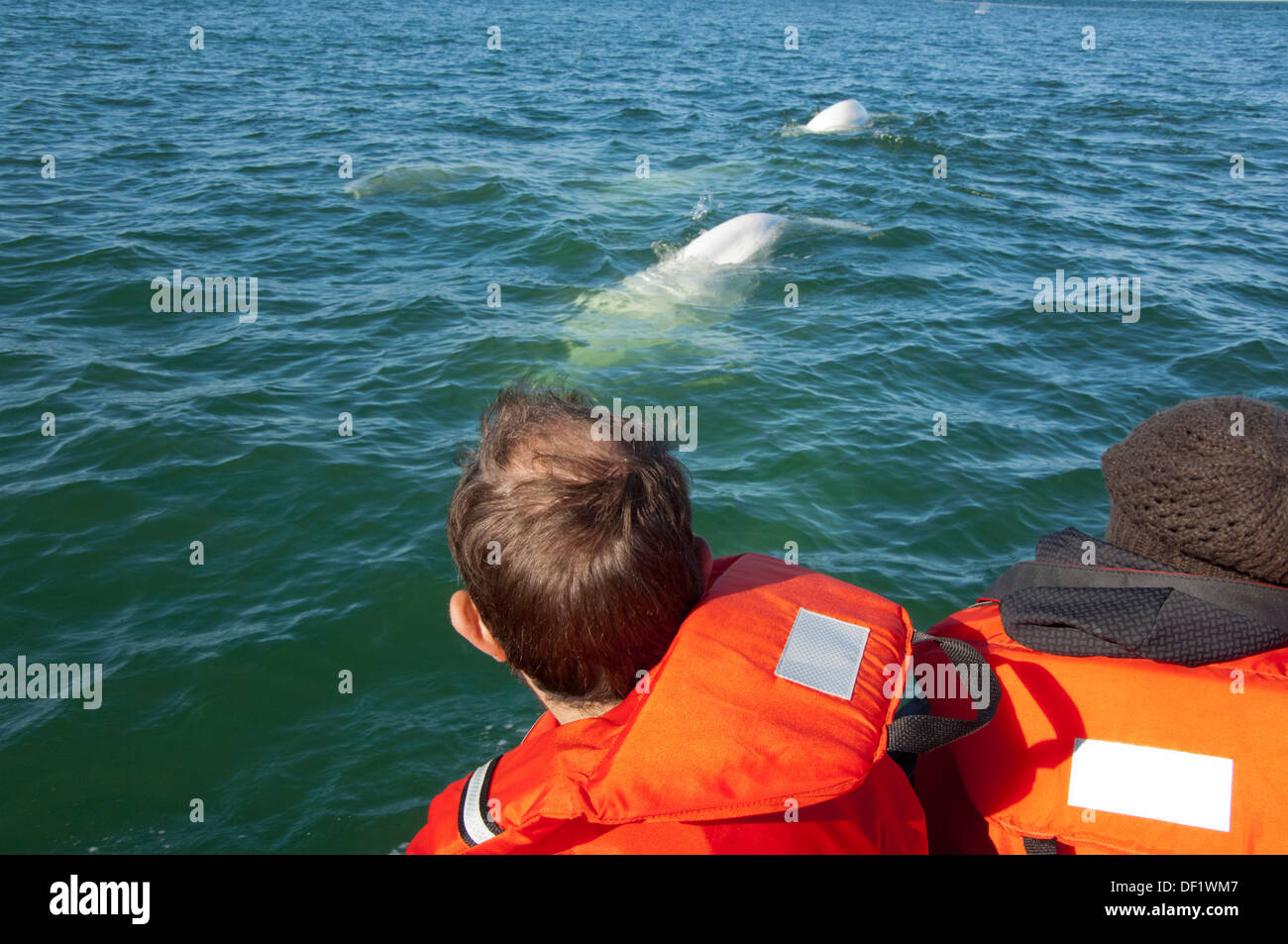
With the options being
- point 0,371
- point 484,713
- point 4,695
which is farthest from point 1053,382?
point 0,371

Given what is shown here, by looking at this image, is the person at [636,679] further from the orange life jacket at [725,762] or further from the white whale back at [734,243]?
the white whale back at [734,243]

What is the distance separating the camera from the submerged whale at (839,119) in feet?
60.1

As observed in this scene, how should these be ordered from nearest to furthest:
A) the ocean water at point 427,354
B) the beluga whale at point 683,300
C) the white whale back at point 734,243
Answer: the ocean water at point 427,354, the beluga whale at point 683,300, the white whale back at point 734,243

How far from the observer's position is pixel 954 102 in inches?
824

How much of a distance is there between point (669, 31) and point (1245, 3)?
57.5 meters

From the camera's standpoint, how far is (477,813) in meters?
1.79

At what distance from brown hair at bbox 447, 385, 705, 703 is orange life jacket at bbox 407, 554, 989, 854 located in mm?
85

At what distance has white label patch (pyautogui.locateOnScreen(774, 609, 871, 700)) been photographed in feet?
6.04

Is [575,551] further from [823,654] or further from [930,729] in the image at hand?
[930,729]

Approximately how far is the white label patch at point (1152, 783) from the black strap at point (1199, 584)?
0.36 metres

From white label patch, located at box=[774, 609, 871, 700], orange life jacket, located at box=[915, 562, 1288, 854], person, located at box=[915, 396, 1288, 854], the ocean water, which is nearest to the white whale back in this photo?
the ocean water

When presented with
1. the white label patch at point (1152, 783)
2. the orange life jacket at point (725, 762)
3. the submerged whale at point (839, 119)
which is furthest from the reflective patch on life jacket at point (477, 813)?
the submerged whale at point (839, 119)

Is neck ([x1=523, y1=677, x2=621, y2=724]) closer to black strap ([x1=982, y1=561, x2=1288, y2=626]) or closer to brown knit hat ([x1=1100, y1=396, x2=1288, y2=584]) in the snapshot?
black strap ([x1=982, y1=561, x2=1288, y2=626])

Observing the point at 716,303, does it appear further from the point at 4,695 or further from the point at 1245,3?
the point at 1245,3
